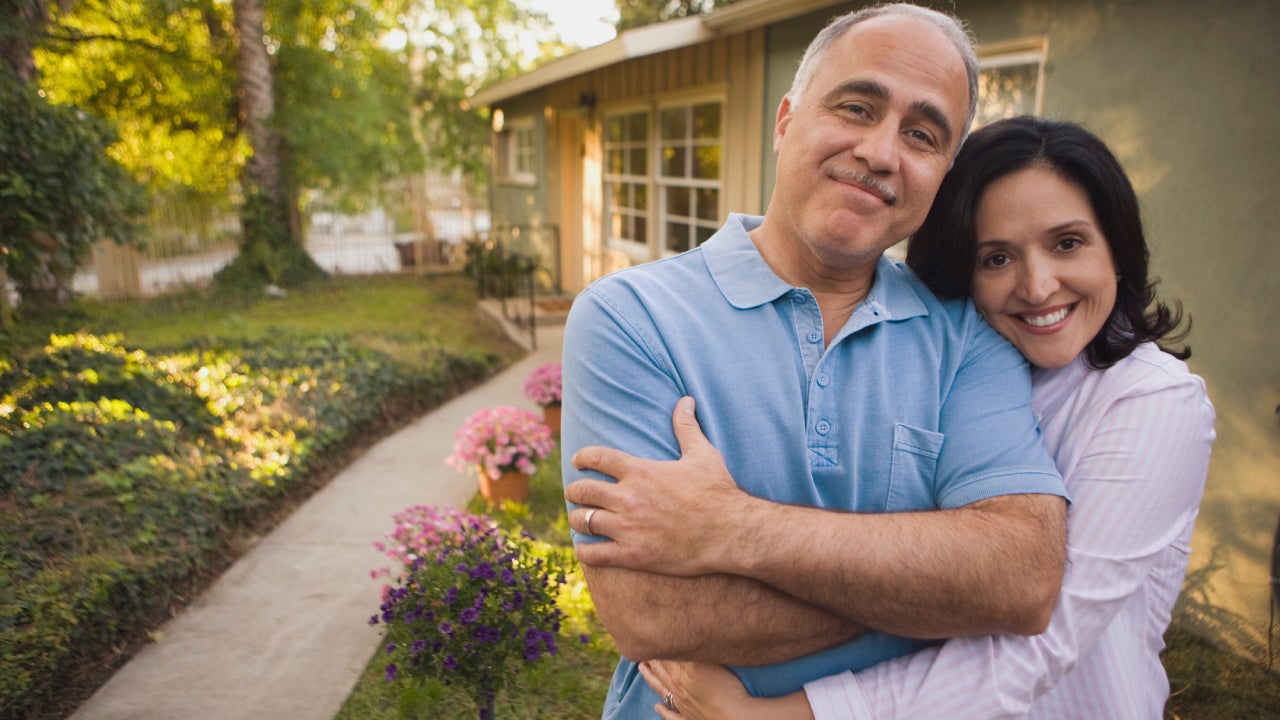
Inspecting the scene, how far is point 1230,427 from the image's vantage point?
128 inches

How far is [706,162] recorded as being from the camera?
765 cm

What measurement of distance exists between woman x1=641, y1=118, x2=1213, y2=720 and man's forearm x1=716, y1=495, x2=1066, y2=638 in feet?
0.26

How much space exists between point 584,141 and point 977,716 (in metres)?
10.2

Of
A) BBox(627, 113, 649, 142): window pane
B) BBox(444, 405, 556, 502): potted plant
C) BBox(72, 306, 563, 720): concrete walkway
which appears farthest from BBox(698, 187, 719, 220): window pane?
BBox(72, 306, 563, 720): concrete walkway

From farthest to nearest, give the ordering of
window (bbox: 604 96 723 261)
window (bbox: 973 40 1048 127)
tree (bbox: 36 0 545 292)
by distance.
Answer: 1. tree (bbox: 36 0 545 292)
2. window (bbox: 604 96 723 261)
3. window (bbox: 973 40 1048 127)

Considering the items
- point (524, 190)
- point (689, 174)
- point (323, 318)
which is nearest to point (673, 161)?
point (689, 174)

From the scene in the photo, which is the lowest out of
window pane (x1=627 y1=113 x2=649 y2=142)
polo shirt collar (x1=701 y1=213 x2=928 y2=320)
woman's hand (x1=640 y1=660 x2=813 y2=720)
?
woman's hand (x1=640 y1=660 x2=813 y2=720)

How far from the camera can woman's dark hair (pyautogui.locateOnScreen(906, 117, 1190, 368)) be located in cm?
144

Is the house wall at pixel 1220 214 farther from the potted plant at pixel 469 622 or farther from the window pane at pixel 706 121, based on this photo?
the window pane at pixel 706 121

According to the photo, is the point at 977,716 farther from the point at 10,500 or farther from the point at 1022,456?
the point at 10,500

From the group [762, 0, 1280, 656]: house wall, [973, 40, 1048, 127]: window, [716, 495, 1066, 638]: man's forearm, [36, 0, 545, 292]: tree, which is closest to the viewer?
[716, 495, 1066, 638]: man's forearm

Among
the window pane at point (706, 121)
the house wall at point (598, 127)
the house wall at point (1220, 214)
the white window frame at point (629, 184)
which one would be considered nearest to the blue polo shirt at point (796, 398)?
the house wall at point (1220, 214)

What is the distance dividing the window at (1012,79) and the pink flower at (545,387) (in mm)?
3142

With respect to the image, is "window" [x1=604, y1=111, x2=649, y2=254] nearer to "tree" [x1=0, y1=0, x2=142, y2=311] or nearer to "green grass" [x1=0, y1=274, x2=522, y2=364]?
"green grass" [x1=0, y1=274, x2=522, y2=364]
